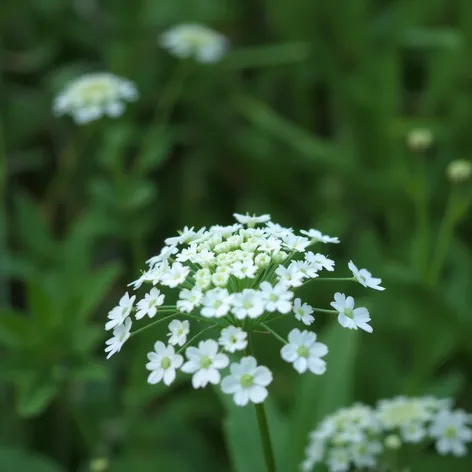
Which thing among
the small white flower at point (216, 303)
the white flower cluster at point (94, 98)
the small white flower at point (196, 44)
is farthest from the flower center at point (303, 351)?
the small white flower at point (196, 44)

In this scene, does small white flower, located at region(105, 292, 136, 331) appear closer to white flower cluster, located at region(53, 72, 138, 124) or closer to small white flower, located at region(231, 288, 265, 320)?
small white flower, located at region(231, 288, 265, 320)

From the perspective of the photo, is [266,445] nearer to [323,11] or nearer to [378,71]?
[378,71]

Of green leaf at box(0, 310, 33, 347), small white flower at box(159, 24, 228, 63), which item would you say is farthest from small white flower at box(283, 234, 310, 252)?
small white flower at box(159, 24, 228, 63)

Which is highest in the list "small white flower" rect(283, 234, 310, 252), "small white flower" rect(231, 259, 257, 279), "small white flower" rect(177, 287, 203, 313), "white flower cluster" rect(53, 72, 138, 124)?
"white flower cluster" rect(53, 72, 138, 124)

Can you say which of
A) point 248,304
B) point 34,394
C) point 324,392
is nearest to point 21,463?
point 34,394

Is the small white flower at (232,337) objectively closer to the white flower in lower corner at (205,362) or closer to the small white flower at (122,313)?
the white flower in lower corner at (205,362)

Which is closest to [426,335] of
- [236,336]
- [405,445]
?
[405,445]
